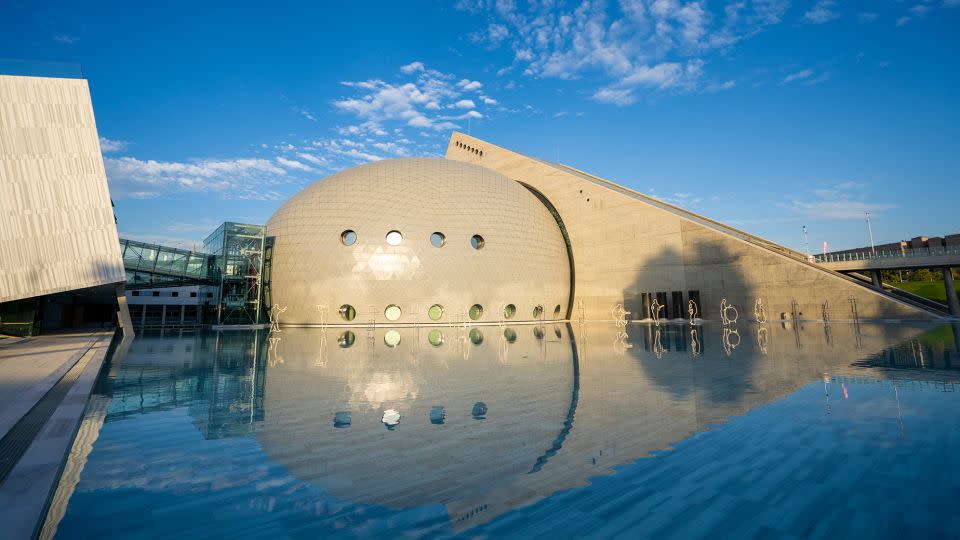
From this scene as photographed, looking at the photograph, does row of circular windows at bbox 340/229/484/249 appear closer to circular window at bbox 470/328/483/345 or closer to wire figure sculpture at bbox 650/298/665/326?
circular window at bbox 470/328/483/345

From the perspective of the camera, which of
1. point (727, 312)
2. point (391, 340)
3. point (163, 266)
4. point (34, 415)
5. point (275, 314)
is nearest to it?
point (34, 415)

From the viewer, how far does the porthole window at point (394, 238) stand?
31.5 metres

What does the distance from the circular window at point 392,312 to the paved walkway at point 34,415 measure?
17.9 metres

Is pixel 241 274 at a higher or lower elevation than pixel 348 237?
lower

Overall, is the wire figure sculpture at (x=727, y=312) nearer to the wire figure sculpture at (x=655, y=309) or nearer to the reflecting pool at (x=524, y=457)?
the wire figure sculpture at (x=655, y=309)

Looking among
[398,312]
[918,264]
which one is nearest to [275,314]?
[398,312]

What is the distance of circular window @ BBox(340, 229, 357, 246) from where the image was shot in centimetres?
3191

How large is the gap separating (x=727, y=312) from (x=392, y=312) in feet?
77.4

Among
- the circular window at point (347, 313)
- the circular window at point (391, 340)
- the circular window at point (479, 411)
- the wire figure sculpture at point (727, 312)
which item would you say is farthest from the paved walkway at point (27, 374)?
the wire figure sculpture at point (727, 312)

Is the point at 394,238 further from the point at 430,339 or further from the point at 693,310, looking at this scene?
the point at 693,310

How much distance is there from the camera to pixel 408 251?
3134 cm

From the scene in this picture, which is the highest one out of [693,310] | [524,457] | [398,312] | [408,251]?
A: [408,251]

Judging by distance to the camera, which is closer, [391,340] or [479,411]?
[479,411]

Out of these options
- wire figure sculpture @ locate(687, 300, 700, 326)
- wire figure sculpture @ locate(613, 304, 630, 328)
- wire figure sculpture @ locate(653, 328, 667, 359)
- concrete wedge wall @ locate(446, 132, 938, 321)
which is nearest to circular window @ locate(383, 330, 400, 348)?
wire figure sculpture @ locate(653, 328, 667, 359)
